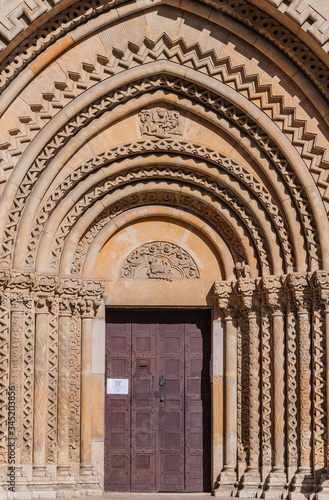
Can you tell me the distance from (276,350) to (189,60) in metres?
4.15

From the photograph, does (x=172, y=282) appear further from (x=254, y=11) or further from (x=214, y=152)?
(x=254, y=11)

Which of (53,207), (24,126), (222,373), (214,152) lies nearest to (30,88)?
(24,126)

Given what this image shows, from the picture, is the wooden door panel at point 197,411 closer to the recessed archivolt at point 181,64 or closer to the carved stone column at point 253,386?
the carved stone column at point 253,386

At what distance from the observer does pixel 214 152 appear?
1562 centimetres

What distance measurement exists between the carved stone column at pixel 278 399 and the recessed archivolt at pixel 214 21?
3.02 metres

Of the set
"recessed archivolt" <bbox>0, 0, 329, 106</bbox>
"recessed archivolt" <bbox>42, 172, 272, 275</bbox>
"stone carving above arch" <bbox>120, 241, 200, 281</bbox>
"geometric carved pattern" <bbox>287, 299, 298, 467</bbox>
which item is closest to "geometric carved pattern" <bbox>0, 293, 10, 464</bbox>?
"recessed archivolt" <bbox>42, 172, 272, 275</bbox>

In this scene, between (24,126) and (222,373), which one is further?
(222,373)

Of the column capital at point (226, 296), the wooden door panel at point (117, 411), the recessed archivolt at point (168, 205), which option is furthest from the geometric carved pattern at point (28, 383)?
the column capital at point (226, 296)

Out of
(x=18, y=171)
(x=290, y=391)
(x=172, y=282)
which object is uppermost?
(x=18, y=171)

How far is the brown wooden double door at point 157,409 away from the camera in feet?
52.8

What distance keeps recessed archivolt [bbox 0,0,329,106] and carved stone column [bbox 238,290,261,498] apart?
302cm

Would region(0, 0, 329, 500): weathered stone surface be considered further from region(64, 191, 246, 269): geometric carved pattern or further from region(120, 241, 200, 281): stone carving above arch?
region(120, 241, 200, 281): stone carving above arch

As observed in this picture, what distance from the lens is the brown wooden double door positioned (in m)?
16.1

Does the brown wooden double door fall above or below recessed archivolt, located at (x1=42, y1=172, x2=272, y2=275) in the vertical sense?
below
